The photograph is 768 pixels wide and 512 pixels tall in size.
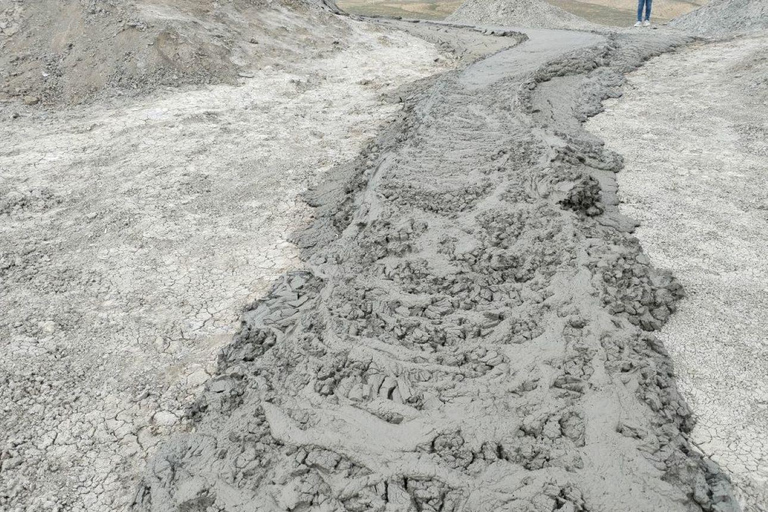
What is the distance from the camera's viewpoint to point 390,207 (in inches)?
205

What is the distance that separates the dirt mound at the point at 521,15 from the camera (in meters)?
19.0

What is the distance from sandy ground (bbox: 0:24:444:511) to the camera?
3430mm

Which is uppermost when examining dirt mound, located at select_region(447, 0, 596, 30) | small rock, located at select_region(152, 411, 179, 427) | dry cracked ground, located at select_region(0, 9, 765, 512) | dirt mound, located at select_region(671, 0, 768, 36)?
dirt mound, located at select_region(447, 0, 596, 30)

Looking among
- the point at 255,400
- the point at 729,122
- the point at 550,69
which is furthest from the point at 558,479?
the point at 550,69

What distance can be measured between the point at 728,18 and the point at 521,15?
277 inches

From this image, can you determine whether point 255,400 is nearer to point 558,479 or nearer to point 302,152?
point 558,479

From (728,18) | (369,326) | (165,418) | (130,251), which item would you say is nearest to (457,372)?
(369,326)

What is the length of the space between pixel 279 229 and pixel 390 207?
1434 millimetres

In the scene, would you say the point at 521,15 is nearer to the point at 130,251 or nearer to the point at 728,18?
the point at 728,18

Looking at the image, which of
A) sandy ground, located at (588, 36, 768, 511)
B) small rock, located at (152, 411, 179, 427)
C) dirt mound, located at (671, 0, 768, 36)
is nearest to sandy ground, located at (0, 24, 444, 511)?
small rock, located at (152, 411, 179, 427)

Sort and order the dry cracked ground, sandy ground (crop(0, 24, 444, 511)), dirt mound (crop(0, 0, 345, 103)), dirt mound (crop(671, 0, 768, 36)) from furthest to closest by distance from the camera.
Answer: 1. dirt mound (crop(671, 0, 768, 36))
2. dirt mound (crop(0, 0, 345, 103))
3. sandy ground (crop(0, 24, 444, 511))
4. the dry cracked ground

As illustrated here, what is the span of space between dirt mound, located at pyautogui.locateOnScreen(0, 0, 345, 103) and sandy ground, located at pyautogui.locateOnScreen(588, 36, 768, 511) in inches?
313

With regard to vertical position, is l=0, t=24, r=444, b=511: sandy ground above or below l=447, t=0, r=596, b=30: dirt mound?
below

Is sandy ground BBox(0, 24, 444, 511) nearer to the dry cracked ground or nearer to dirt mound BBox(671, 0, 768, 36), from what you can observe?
the dry cracked ground
